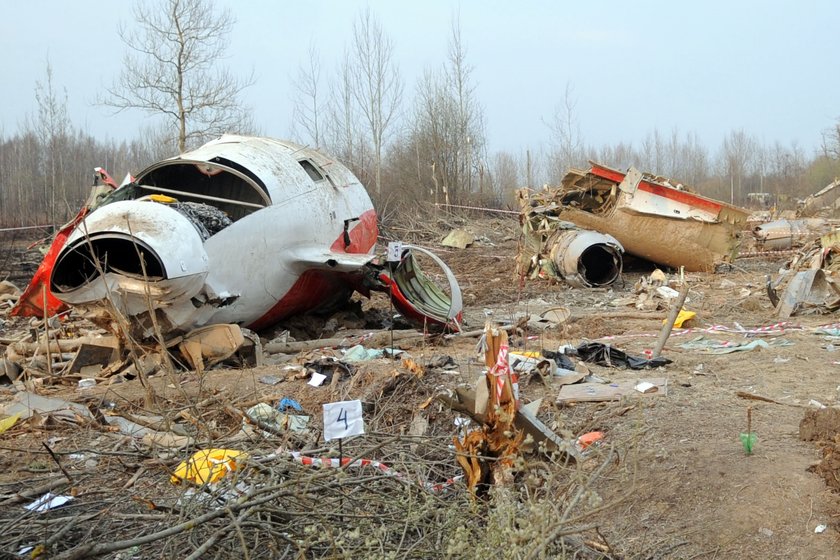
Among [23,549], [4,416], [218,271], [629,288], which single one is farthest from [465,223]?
[23,549]

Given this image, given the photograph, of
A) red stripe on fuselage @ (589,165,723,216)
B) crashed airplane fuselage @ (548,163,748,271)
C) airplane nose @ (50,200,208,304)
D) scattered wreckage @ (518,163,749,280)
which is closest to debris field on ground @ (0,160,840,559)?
airplane nose @ (50,200,208,304)

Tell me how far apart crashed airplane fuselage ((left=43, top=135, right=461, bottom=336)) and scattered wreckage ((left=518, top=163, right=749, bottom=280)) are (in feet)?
17.9

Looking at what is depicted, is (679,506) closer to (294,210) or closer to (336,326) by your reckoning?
(294,210)

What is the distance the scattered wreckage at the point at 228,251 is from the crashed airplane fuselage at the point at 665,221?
23.0ft

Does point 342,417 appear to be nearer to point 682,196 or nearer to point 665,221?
point 665,221

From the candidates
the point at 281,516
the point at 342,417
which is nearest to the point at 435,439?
the point at 342,417

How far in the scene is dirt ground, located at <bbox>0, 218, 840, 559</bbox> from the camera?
→ 12.8ft

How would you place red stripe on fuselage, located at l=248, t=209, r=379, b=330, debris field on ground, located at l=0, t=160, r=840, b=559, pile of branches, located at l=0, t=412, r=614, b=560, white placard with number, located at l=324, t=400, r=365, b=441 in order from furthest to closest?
red stripe on fuselage, located at l=248, t=209, r=379, b=330 < white placard with number, located at l=324, t=400, r=365, b=441 < debris field on ground, located at l=0, t=160, r=840, b=559 < pile of branches, located at l=0, t=412, r=614, b=560

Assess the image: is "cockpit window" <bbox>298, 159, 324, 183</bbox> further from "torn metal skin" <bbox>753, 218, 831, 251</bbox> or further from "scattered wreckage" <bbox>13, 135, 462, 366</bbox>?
"torn metal skin" <bbox>753, 218, 831, 251</bbox>

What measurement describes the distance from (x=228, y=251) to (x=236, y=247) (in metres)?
0.15

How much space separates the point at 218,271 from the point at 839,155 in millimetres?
40612

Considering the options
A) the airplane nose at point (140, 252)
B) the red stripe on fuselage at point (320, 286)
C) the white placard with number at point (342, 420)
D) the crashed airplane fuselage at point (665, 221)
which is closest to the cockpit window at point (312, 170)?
the red stripe on fuselage at point (320, 286)

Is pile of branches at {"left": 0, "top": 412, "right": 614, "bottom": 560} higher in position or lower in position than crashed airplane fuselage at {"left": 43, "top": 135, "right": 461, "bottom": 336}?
lower

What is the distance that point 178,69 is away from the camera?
2091 cm
